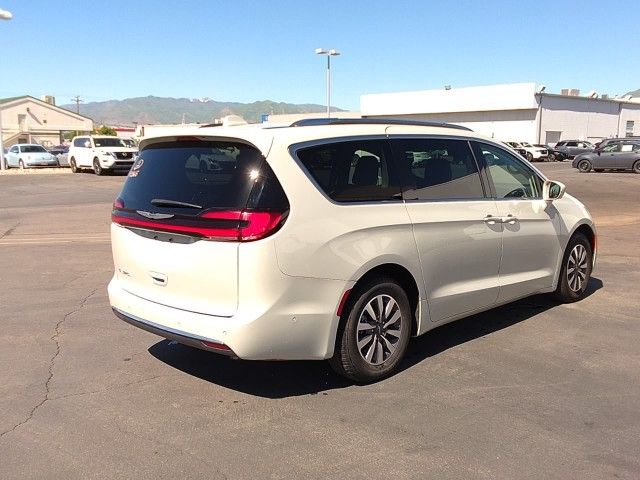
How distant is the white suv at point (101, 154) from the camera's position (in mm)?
27578

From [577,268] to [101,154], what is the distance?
25474 millimetres

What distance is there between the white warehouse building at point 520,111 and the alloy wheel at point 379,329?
5349 centimetres

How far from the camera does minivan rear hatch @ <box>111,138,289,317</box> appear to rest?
3596mm

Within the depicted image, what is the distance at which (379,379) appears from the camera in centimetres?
430

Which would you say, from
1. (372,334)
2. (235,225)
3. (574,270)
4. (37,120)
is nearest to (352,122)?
(235,225)

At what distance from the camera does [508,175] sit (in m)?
5.50

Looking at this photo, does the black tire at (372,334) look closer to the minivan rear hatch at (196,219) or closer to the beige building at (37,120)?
the minivan rear hatch at (196,219)

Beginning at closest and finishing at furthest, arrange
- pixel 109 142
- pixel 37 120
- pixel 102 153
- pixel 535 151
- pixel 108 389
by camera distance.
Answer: pixel 108 389 < pixel 102 153 < pixel 109 142 < pixel 535 151 < pixel 37 120

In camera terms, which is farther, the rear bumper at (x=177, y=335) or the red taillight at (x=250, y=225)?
the rear bumper at (x=177, y=335)

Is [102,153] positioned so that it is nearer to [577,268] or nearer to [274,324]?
[577,268]

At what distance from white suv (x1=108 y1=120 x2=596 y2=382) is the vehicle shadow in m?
0.34

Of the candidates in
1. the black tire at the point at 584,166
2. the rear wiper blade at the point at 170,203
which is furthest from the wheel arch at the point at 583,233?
the black tire at the point at 584,166

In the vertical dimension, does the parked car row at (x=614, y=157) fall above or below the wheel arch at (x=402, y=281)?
above

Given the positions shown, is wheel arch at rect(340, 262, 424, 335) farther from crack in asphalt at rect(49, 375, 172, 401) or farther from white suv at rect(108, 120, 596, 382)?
crack in asphalt at rect(49, 375, 172, 401)
